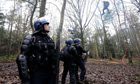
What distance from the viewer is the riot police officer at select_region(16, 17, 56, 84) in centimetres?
154

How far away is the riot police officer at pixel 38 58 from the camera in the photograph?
5.04 feet

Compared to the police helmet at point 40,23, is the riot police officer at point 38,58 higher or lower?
lower

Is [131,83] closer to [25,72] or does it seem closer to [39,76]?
[39,76]

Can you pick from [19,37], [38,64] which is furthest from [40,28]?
[19,37]

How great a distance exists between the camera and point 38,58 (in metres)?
1.70

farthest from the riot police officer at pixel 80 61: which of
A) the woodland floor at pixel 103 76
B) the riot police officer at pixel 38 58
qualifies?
the riot police officer at pixel 38 58

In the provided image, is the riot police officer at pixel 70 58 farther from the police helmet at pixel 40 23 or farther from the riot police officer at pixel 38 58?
the police helmet at pixel 40 23

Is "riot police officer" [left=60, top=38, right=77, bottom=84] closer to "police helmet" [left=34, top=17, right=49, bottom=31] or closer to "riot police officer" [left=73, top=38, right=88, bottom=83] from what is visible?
"riot police officer" [left=73, top=38, right=88, bottom=83]

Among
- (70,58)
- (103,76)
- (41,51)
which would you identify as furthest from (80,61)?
(41,51)

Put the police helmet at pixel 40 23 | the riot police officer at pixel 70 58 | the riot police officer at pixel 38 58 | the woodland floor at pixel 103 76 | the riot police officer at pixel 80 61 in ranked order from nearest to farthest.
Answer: the riot police officer at pixel 38 58, the police helmet at pixel 40 23, the riot police officer at pixel 70 58, the riot police officer at pixel 80 61, the woodland floor at pixel 103 76

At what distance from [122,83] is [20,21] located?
2213cm

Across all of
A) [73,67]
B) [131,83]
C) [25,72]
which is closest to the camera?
[25,72]

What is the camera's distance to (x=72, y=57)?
362 cm

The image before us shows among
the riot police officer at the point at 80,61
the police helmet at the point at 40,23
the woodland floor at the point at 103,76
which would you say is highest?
the police helmet at the point at 40,23
